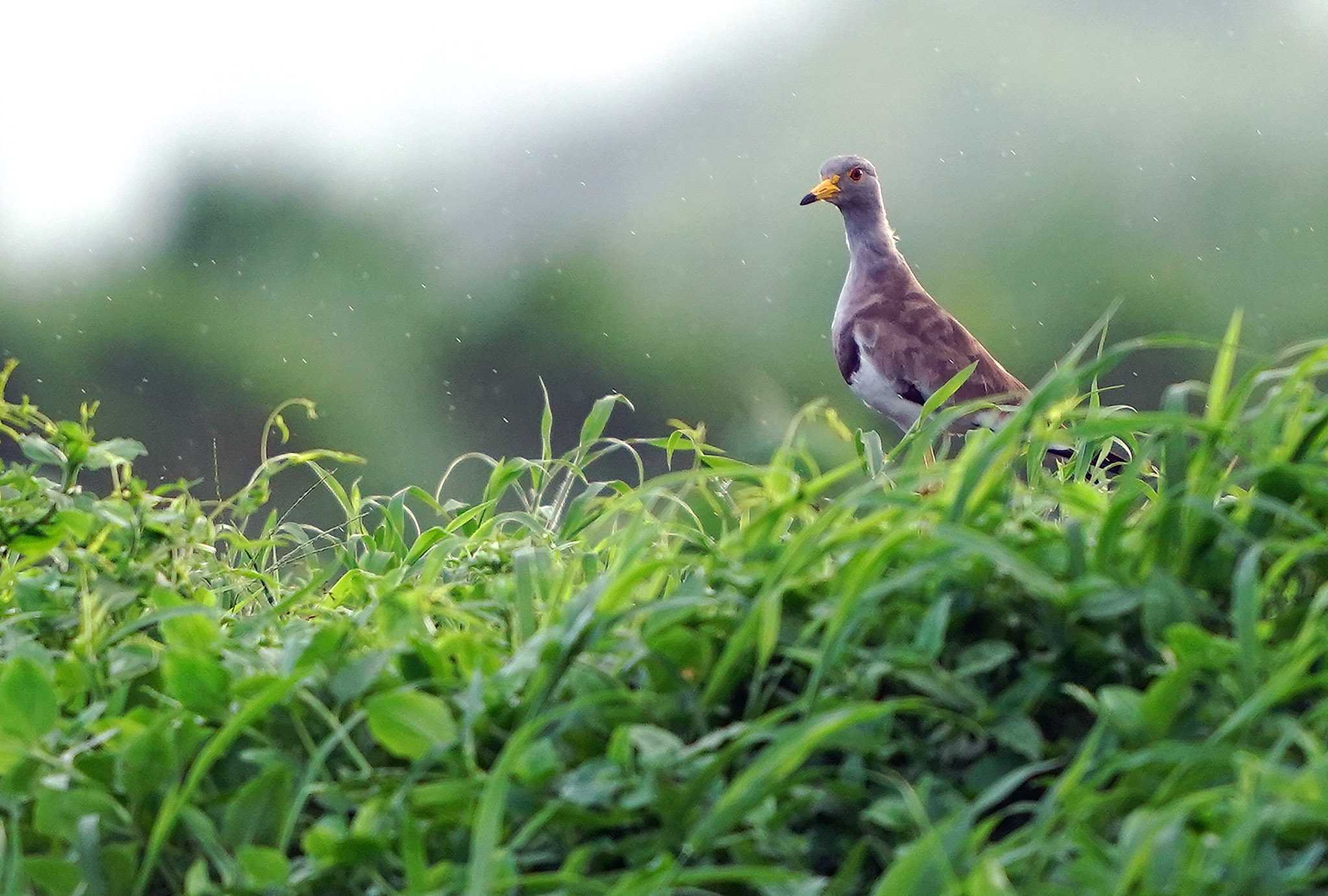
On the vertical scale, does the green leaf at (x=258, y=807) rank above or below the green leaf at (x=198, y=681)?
below

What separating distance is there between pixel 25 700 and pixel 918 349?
14.0 ft

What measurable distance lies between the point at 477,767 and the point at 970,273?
17.0 meters

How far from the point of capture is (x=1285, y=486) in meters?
1.06

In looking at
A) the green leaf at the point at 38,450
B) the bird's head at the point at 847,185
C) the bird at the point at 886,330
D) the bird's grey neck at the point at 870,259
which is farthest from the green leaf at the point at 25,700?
the bird's head at the point at 847,185

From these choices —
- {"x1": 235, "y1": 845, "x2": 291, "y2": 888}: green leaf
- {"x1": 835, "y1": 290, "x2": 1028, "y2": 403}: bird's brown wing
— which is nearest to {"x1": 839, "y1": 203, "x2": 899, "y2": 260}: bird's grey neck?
{"x1": 835, "y1": 290, "x2": 1028, "y2": 403}: bird's brown wing

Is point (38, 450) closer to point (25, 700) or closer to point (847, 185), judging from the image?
point (25, 700)

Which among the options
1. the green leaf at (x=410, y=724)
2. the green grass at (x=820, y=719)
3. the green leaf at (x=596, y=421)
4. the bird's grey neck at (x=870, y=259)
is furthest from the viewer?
the bird's grey neck at (x=870, y=259)

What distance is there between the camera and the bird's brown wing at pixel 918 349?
507cm

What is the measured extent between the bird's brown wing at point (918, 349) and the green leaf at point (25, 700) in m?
4.11


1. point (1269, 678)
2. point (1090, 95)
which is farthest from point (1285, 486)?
point (1090, 95)

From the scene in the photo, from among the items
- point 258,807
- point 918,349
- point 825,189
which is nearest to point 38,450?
point 258,807

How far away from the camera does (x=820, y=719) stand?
2.97 ft

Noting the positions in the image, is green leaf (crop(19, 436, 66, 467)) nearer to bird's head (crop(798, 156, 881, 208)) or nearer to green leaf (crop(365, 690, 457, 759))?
green leaf (crop(365, 690, 457, 759))

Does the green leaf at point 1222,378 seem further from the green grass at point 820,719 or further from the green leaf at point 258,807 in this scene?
the green leaf at point 258,807
